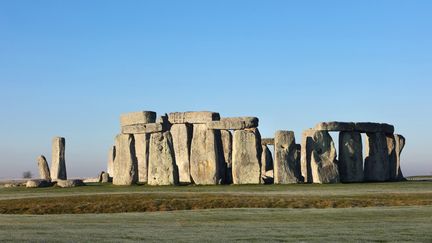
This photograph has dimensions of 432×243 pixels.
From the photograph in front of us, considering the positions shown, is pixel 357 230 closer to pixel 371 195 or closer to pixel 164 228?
pixel 164 228

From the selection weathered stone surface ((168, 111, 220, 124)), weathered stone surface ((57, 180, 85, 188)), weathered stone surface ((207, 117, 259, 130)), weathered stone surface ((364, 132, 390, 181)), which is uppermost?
weathered stone surface ((168, 111, 220, 124))

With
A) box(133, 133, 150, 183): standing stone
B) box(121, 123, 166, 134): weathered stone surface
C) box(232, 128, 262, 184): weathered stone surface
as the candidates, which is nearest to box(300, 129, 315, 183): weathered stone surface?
box(232, 128, 262, 184): weathered stone surface

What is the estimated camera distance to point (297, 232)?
58.5 feet

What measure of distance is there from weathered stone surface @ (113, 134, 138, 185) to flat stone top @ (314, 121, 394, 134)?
1018cm

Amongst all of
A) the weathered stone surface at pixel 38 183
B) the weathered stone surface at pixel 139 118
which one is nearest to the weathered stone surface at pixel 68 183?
the weathered stone surface at pixel 38 183

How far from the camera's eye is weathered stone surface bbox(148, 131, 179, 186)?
132ft

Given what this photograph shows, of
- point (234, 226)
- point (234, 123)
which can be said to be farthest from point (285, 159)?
point (234, 226)

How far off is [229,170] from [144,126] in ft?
17.3

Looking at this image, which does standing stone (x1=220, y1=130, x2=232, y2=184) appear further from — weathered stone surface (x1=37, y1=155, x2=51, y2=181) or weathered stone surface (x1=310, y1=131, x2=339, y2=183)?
weathered stone surface (x1=37, y1=155, x2=51, y2=181)

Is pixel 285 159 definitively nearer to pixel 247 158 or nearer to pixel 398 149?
pixel 247 158

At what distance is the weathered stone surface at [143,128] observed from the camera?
139 feet

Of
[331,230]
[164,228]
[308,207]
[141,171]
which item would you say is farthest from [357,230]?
[141,171]

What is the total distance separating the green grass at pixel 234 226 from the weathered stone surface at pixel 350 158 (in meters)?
17.5

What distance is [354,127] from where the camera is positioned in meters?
41.9
